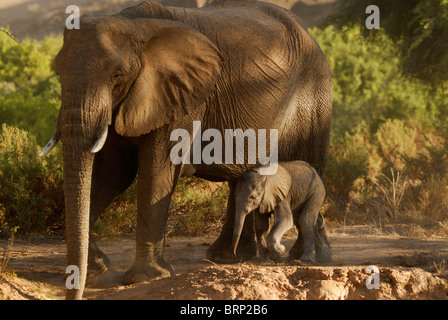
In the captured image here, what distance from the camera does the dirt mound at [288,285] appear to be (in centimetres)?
504

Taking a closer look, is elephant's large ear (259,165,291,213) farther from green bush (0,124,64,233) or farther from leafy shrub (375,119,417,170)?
leafy shrub (375,119,417,170)

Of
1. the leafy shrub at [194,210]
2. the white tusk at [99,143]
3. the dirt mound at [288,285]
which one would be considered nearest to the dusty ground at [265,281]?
the dirt mound at [288,285]

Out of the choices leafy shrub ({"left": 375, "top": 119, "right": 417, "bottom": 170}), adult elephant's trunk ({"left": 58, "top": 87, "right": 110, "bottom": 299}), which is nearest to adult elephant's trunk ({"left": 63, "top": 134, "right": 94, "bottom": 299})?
adult elephant's trunk ({"left": 58, "top": 87, "right": 110, "bottom": 299})

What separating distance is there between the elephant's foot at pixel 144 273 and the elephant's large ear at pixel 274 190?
1.03 meters

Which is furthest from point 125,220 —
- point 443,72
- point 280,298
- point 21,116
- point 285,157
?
point 443,72

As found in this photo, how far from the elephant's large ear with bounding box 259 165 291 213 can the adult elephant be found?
1.97 ft

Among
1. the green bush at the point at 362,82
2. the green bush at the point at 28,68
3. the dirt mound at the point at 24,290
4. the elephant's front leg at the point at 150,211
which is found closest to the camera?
the dirt mound at the point at 24,290

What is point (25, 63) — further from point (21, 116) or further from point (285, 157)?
point (285, 157)

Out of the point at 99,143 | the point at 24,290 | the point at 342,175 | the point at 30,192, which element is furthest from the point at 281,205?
the point at 342,175

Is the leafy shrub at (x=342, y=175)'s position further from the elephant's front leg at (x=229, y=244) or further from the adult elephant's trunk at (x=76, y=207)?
the adult elephant's trunk at (x=76, y=207)

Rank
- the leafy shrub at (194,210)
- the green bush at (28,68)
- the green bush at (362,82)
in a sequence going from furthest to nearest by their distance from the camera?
the green bush at (28,68) → the green bush at (362,82) → the leafy shrub at (194,210)

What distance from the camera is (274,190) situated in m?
6.09

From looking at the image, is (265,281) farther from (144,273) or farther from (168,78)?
(168,78)

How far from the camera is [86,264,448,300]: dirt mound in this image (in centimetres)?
504
